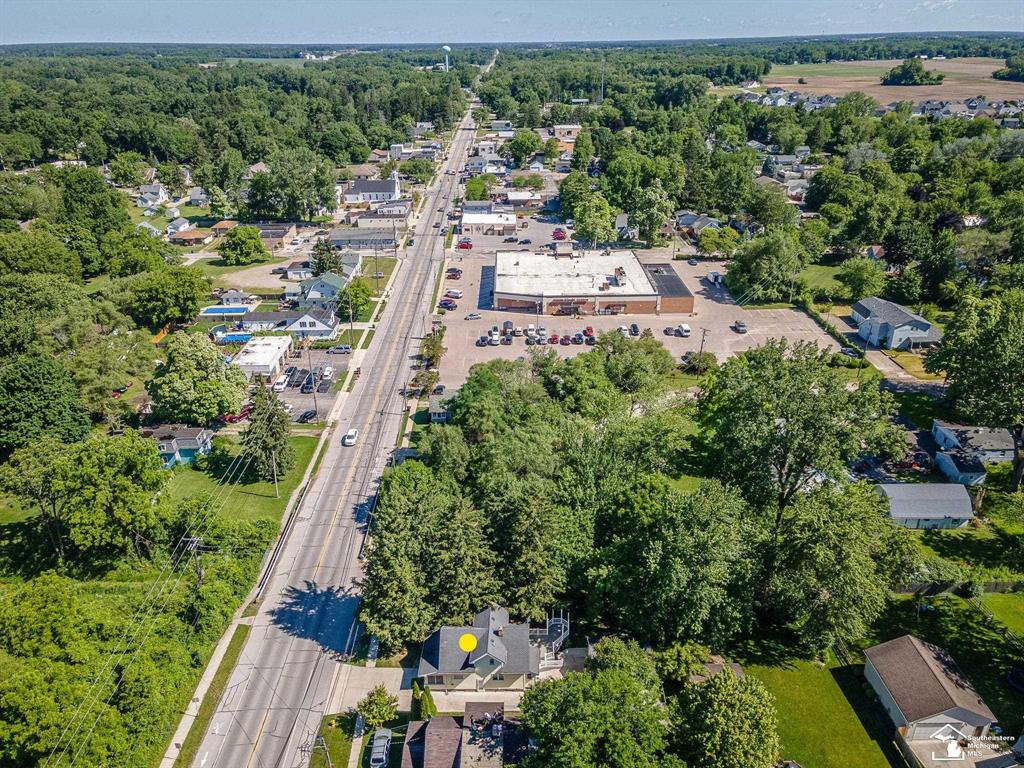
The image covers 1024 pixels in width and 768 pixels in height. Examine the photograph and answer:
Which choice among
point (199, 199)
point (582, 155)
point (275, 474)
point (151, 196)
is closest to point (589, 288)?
point (275, 474)

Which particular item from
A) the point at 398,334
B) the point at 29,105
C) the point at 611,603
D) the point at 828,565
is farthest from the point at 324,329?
the point at 29,105

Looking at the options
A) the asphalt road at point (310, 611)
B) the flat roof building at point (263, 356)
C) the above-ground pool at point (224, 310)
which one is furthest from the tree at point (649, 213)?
the above-ground pool at point (224, 310)

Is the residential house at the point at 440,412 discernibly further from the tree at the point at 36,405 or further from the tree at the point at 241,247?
the tree at the point at 241,247

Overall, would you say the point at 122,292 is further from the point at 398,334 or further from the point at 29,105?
the point at 29,105

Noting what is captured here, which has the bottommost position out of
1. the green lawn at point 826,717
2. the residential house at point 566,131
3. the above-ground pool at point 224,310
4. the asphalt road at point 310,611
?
the asphalt road at point 310,611

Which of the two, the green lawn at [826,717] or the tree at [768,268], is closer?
the green lawn at [826,717]

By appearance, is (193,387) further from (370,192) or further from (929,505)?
(370,192)

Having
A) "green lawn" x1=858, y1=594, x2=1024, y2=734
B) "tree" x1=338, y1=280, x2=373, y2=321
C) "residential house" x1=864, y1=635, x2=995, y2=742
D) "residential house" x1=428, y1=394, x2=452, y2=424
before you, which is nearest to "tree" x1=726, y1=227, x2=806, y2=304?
"residential house" x1=428, y1=394, x2=452, y2=424
